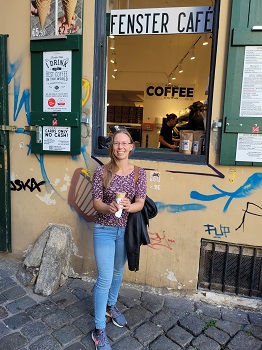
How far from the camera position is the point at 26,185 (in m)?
3.65

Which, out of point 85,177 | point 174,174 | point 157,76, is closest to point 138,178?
point 174,174

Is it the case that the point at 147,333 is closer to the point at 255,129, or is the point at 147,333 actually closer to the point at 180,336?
the point at 180,336

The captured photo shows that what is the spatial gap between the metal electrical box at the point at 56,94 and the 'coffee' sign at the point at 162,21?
19.6 inches

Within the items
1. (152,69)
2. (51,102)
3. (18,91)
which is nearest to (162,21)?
(51,102)

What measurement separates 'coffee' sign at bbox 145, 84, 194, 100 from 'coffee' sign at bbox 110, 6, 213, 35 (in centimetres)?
495

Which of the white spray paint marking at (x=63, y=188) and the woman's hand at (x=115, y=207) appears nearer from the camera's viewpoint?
the woman's hand at (x=115, y=207)

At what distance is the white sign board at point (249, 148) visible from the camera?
2.90 metres

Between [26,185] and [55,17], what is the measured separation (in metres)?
1.91

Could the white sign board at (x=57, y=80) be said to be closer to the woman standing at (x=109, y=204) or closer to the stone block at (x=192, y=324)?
the woman standing at (x=109, y=204)

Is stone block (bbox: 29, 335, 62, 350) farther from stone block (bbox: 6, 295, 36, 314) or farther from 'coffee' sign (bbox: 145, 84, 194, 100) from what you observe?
'coffee' sign (bbox: 145, 84, 194, 100)

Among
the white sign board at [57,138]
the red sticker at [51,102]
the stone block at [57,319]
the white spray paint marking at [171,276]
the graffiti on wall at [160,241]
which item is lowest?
the stone block at [57,319]

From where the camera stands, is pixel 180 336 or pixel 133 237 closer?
pixel 133 237

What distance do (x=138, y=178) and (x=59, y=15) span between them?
207 cm

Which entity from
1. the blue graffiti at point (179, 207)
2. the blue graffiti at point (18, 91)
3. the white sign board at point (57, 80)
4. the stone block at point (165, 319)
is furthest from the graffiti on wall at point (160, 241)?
the blue graffiti at point (18, 91)
